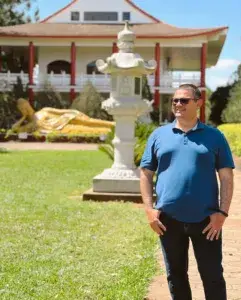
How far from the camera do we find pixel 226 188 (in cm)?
335

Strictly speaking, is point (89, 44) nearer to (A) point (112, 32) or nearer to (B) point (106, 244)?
(A) point (112, 32)

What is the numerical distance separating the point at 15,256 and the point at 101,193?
13.8ft

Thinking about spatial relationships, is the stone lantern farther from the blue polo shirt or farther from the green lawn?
the blue polo shirt

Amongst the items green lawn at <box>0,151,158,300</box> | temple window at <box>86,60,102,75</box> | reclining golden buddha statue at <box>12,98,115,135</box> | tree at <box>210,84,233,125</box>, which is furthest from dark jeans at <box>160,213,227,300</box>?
temple window at <box>86,60,102,75</box>

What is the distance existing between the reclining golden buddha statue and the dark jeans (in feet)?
79.9

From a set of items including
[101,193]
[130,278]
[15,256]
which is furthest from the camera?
[101,193]

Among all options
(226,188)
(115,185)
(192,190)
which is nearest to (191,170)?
(192,190)

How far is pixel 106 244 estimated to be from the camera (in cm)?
605

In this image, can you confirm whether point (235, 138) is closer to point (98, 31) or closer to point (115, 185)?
point (115, 185)

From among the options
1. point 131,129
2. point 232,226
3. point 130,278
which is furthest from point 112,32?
point 130,278

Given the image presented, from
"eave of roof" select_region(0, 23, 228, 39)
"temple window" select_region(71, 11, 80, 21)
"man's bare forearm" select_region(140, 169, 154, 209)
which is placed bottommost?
"man's bare forearm" select_region(140, 169, 154, 209)

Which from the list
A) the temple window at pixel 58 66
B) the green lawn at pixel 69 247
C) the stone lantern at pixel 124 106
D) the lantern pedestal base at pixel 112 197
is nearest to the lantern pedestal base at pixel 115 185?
the stone lantern at pixel 124 106

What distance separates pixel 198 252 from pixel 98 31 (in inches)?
1341

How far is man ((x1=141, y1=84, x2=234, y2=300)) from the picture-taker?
325cm
